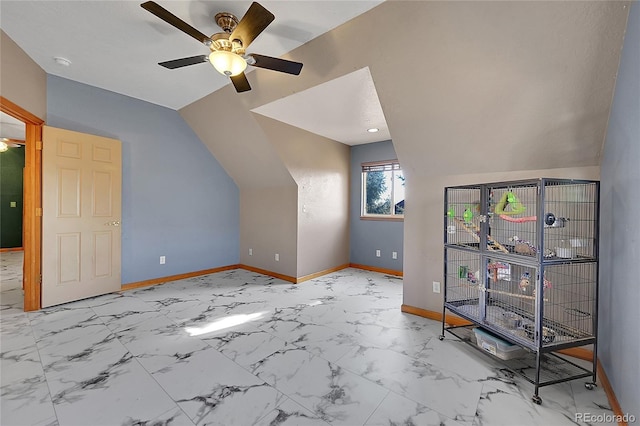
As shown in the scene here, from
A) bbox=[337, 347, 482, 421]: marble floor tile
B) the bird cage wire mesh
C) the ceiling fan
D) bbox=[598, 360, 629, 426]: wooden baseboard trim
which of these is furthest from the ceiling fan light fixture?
bbox=[598, 360, 629, 426]: wooden baseboard trim

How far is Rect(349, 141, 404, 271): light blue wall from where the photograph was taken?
15.9 ft

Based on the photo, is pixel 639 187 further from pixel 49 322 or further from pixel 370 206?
pixel 49 322

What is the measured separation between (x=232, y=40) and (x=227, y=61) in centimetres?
14

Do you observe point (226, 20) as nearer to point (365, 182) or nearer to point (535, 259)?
point (535, 259)

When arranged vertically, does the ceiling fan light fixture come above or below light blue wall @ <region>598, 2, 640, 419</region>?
above

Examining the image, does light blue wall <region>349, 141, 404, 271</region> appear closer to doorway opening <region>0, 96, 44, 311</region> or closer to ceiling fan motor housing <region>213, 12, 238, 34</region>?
ceiling fan motor housing <region>213, 12, 238, 34</region>

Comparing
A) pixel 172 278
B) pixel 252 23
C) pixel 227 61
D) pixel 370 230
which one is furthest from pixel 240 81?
pixel 370 230

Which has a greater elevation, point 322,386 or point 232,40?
point 232,40

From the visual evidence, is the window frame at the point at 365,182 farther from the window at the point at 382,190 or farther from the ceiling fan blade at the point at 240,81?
the ceiling fan blade at the point at 240,81

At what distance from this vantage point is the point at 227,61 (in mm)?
1994

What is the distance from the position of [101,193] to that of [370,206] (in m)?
4.17

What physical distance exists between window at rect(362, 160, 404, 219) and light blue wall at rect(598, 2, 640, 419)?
10.1ft

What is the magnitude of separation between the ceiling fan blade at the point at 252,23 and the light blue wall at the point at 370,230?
11.0 feet

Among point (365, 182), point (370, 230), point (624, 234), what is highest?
point (365, 182)
